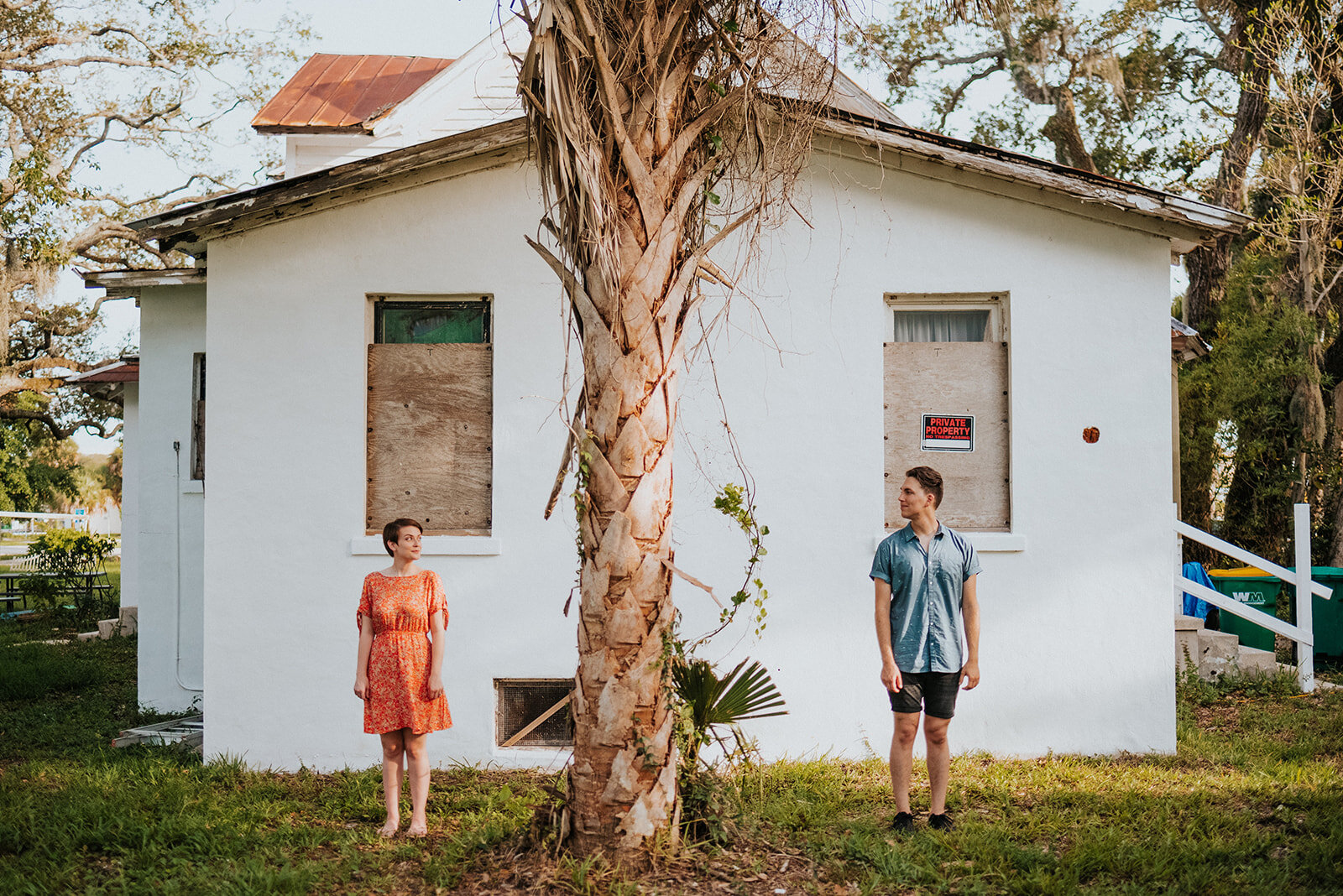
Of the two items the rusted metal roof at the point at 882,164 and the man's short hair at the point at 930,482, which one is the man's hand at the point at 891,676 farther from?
the rusted metal roof at the point at 882,164

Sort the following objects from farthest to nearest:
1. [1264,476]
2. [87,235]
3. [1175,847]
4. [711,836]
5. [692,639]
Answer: [87,235], [1264,476], [692,639], [1175,847], [711,836]

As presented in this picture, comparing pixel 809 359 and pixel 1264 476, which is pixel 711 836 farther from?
pixel 1264 476

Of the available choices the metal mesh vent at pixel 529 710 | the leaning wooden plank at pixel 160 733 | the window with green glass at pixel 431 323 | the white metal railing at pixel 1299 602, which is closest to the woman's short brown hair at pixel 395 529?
the metal mesh vent at pixel 529 710

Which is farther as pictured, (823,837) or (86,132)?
(86,132)

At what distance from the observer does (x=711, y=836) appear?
4.81 meters

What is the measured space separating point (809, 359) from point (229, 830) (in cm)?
465

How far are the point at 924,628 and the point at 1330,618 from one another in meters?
8.20

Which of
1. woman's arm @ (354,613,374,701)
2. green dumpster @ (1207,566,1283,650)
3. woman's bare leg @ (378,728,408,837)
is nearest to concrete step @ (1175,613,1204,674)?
green dumpster @ (1207,566,1283,650)

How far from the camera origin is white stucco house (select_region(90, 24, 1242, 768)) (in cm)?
702

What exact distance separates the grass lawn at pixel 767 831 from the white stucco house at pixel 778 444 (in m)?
0.54

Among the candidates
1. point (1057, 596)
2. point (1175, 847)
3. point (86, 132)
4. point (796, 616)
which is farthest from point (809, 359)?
point (86, 132)

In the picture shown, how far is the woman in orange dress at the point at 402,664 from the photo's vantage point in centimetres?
535

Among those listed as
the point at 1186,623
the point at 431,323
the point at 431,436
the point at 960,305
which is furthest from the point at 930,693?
the point at 1186,623

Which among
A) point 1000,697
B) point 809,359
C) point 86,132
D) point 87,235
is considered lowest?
point 1000,697
